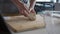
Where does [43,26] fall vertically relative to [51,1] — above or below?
below

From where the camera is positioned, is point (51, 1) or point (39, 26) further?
point (51, 1)

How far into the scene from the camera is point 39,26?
0.61 meters

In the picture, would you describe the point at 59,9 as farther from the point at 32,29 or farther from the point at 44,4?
the point at 32,29

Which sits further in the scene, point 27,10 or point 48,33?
point 27,10

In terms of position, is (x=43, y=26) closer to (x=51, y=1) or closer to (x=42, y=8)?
(x=42, y=8)

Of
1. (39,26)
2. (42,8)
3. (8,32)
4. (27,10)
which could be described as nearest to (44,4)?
(42,8)

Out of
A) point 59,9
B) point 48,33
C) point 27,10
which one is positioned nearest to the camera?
point 48,33

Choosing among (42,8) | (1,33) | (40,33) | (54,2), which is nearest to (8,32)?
(1,33)

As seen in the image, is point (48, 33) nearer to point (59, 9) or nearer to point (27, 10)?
point (27, 10)

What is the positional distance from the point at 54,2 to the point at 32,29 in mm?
509

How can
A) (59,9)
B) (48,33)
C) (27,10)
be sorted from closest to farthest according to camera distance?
(48,33) → (27,10) → (59,9)

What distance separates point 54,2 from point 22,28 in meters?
0.55

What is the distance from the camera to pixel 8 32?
0.55 m

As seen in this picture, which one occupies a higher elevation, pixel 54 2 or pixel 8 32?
pixel 54 2
